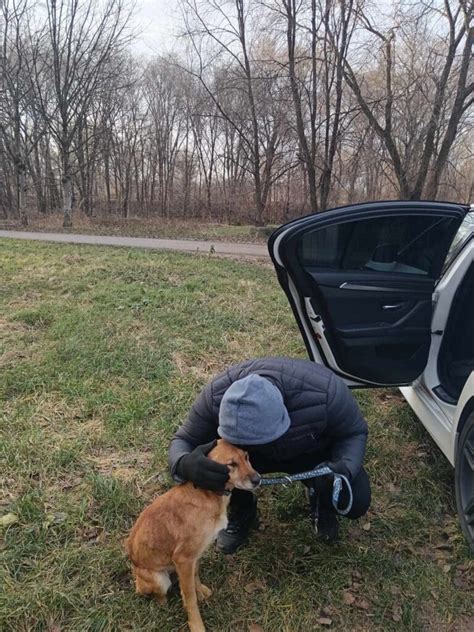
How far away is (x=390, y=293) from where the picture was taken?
107 inches

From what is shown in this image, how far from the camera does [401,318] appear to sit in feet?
9.07

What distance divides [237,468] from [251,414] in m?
0.22

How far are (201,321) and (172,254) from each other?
4610 mm

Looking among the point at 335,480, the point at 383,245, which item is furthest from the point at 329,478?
the point at 383,245

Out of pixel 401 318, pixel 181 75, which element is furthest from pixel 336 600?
pixel 181 75

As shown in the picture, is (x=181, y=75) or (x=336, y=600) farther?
A: (x=181, y=75)

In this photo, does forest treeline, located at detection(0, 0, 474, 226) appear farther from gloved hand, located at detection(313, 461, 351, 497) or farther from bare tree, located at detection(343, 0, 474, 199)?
gloved hand, located at detection(313, 461, 351, 497)

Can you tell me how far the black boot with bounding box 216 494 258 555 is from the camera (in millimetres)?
2285

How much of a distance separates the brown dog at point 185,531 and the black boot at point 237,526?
36cm

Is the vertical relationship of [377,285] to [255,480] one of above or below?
above

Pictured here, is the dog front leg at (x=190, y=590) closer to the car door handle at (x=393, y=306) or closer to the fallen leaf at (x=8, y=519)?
the fallen leaf at (x=8, y=519)

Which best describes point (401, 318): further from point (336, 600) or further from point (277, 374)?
point (336, 600)

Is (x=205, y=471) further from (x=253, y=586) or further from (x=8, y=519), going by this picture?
(x=8, y=519)

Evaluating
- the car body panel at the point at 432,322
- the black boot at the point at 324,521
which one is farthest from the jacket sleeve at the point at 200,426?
the car body panel at the point at 432,322
